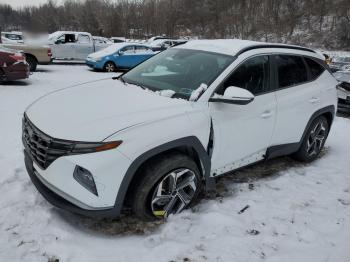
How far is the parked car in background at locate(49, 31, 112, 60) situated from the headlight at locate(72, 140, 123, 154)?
15.1 metres

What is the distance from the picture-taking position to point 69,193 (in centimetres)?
288

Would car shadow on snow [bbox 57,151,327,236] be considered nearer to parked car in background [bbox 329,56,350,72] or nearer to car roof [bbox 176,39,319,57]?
car roof [bbox 176,39,319,57]

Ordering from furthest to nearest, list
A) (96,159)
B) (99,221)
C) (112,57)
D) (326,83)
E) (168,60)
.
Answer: (112,57), (326,83), (168,60), (99,221), (96,159)

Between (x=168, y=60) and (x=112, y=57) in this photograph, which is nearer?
(x=168, y=60)

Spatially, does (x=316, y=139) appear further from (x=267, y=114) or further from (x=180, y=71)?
(x=180, y=71)


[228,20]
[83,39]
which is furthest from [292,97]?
[228,20]

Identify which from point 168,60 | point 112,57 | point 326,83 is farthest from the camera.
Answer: point 112,57

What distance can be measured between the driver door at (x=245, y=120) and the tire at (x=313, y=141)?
3.25 feet

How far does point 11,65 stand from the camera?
9.45 m

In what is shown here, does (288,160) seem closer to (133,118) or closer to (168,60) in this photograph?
(168,60)

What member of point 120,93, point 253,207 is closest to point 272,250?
point 253,207

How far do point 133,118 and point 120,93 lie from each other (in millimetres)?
701

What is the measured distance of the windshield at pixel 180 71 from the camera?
144 inches

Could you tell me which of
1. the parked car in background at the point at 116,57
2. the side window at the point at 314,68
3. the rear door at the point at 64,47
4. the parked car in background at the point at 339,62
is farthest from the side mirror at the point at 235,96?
the rear door at the point at 64,47
